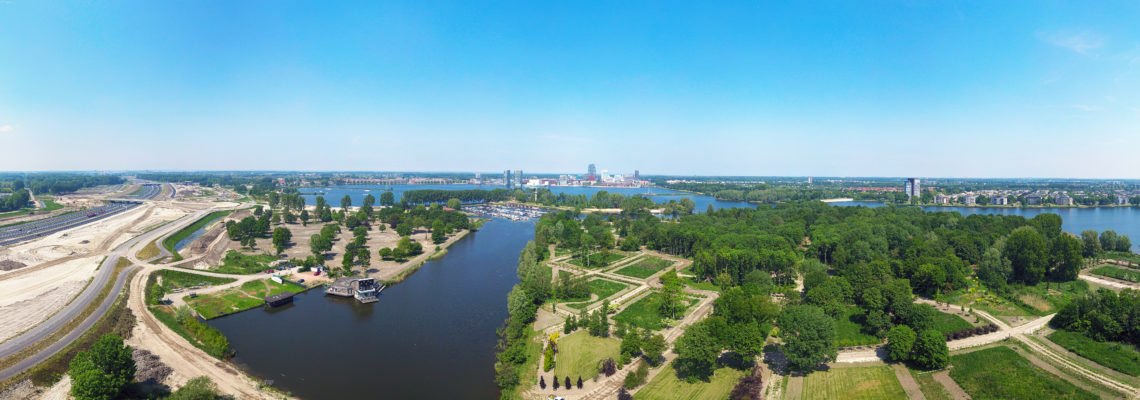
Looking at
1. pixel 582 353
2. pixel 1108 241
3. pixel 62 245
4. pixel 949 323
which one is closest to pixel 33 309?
pixel 62 245

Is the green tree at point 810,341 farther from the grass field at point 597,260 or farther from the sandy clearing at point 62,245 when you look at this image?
the sandy clearing at point 62,245

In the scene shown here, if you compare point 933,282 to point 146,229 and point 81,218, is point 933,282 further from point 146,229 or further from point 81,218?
point 81,218

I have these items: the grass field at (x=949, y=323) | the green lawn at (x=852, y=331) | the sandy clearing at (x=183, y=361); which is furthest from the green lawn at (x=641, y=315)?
the sandy clearing at (x=183, y=361)

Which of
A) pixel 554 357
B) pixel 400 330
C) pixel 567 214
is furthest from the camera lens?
pixel 567 214

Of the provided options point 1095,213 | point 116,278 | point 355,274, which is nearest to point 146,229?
point 116,278

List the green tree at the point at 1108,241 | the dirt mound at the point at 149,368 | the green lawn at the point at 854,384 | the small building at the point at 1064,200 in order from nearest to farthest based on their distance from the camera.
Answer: the green lawn at the point at 854,384 → the dirt mound at the point at 149,368 → the green tree at the point at 1108,241 → the small building at the point at 1064,200
